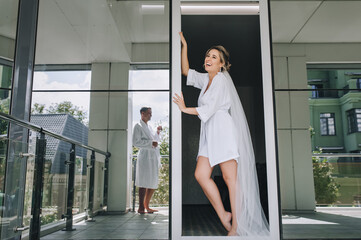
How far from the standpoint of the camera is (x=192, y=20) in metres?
3.91

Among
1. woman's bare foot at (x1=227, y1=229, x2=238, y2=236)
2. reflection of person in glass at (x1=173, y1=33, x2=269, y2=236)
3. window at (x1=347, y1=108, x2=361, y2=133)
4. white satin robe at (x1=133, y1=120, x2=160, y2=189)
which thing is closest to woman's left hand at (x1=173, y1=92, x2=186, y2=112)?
reflection of person in glass at (x1=173, y1=33, x2=269, y2=236)

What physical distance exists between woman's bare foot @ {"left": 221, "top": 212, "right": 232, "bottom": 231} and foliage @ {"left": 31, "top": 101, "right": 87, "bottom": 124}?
169 centimetres

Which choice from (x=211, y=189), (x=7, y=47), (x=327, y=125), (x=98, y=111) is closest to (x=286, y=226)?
(x=211, y=189)

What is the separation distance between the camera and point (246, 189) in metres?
3.40

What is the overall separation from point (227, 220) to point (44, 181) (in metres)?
1.74

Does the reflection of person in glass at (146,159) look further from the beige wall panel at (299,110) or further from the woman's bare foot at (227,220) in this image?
the beige wall panel at (299,110)

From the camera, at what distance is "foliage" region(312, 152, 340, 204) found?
11.1 ft

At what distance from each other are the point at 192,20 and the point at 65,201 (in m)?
2.34

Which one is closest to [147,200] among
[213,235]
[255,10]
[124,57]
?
[213,235]

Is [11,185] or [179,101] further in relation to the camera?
[179,101]

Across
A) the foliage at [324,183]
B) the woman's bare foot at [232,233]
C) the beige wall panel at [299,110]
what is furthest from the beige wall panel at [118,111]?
the foliage at [324,183]

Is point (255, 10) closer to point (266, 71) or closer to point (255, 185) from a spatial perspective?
point (266, 71)

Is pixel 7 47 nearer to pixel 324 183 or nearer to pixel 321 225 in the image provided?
pixel 324 183

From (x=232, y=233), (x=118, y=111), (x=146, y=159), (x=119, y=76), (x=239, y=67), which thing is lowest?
(x=232, y=233)
